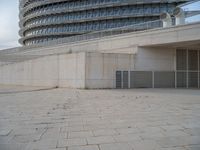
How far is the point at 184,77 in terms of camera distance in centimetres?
2712

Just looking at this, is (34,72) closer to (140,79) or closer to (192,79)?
(140,79)

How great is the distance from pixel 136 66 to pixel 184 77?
5.90 meters

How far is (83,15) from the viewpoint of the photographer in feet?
181

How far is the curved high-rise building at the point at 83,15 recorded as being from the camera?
1989 inches

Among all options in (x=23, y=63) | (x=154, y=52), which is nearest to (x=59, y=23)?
(x=23, y=63)

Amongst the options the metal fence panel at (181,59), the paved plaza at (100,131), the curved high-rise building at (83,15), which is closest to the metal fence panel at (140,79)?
the metal fence panel at (181,59)

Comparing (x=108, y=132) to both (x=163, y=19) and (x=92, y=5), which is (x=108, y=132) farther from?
(x=92, y=5)

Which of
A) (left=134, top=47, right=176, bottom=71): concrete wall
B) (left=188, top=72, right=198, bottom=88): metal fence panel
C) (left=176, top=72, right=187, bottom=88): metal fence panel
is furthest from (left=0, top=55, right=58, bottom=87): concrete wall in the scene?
(left=188, top=72, right=198, bottom=88): metal fence panel

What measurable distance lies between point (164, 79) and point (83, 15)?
33378 millimetres

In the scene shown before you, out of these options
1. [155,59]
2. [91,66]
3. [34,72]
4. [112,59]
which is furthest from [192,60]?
[34,72]

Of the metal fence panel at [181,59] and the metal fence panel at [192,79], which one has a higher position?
the metal fence panel at [181,59]

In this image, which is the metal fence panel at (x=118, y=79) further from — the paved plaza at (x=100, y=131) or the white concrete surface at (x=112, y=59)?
the paved plaza at (x=100, y=131)

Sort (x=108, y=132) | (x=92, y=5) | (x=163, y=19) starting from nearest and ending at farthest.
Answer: (x=108, y=132) < (x=163, y=19) < (x=92, y=5)

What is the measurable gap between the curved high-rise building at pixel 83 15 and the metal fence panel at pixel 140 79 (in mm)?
27157
